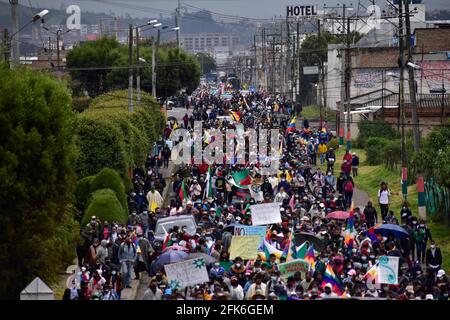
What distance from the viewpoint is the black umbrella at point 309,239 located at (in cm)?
2498

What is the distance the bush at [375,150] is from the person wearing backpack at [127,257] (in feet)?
85.3

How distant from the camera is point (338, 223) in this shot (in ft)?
88.3

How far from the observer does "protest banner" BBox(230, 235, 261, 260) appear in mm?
23297

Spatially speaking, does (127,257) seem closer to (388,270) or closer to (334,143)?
(388,270)

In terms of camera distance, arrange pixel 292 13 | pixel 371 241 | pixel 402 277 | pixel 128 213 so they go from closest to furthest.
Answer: pixel 402 277
pixel 371 241
pixel 128 213
pixel 292 13

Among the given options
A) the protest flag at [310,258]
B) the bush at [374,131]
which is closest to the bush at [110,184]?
the protest flag at [310,258]

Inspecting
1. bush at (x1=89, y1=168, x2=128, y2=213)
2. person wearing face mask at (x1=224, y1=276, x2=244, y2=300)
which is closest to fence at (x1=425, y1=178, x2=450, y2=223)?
bush at (x1=89, y1=168, x2=128, y2=213)

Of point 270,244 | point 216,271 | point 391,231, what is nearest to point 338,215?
point 391,231

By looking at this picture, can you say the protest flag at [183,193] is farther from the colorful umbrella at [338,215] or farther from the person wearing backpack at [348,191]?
the colorful umbrella at [338,215]

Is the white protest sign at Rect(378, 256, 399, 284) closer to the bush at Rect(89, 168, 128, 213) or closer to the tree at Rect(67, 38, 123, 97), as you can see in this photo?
the bush at Rect(89, 168, 128, 213)

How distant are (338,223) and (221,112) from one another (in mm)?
46536
